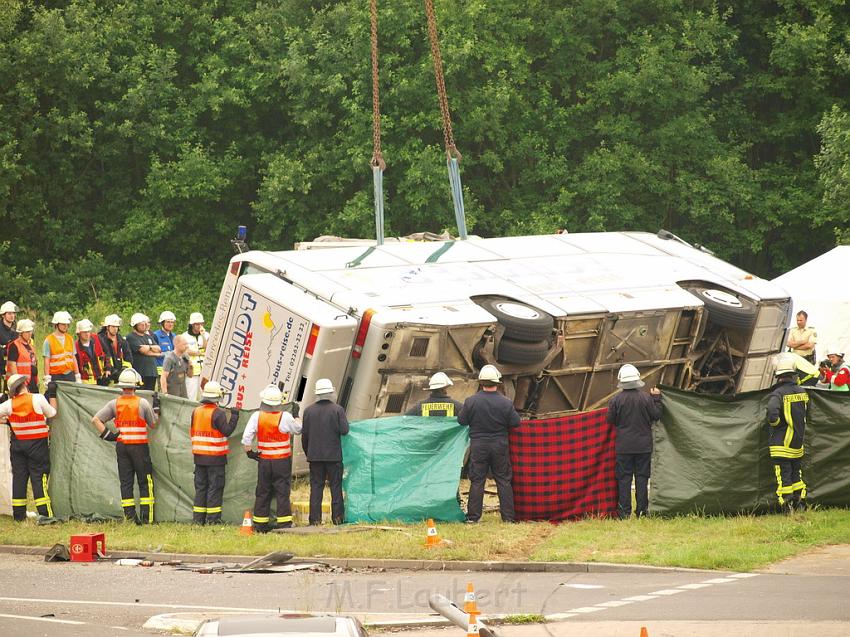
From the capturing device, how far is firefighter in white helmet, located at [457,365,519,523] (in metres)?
15.2

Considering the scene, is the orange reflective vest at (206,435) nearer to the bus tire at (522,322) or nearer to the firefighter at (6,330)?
the bus tire at (522,322)

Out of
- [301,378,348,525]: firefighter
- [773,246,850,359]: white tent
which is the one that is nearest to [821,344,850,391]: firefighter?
[773,246,850,359]: white tent

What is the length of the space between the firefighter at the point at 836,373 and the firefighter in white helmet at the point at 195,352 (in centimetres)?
856

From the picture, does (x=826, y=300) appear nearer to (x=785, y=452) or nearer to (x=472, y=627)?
(x=785, y=452)

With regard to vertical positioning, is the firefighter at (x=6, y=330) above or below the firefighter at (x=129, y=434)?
above

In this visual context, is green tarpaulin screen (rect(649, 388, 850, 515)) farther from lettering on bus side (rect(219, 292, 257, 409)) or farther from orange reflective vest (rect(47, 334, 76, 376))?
orange reflective vest (rect(47, 334, 76, 376))

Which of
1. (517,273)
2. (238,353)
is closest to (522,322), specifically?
(517,273)

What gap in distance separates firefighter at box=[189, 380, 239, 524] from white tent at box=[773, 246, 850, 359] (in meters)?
12.0

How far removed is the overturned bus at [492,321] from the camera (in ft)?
54.3

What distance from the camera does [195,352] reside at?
2089 cm

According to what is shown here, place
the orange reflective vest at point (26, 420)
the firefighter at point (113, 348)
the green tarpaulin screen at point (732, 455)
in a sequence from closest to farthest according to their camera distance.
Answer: the green tarpaulin screen at point (732, 455)
the orange reflective vest at point (26, 420)
the firefighter at point (113, 348)

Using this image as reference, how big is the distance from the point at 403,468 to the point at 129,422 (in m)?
3.13

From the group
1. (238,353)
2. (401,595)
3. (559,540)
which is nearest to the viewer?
(401,595)

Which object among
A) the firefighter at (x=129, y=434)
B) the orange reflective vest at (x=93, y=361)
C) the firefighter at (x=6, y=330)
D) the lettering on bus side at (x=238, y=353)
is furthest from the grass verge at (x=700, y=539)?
the firefighter at (x=6, y=330)
